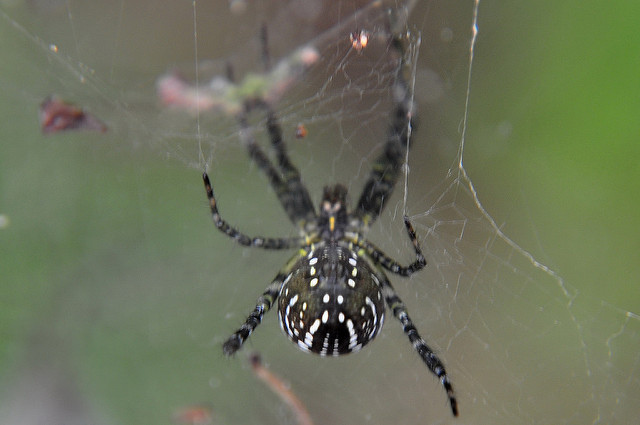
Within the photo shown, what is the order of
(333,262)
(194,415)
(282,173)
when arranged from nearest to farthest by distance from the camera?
(333,262), (282,173), (194,415)

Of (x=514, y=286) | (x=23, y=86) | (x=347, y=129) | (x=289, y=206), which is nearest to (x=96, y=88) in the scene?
(x=23, y=86)

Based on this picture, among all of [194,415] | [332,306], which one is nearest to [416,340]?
[332,306]

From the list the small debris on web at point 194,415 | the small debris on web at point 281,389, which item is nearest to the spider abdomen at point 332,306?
the small debris on web at point 281,389

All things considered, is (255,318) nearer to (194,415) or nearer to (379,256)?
(379,256)

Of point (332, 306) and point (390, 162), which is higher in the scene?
point (390, 162)

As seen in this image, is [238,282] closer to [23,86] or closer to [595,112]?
[23,86]

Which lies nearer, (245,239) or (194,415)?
(245,239)

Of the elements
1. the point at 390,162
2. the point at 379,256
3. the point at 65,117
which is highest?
the point at 65,117
